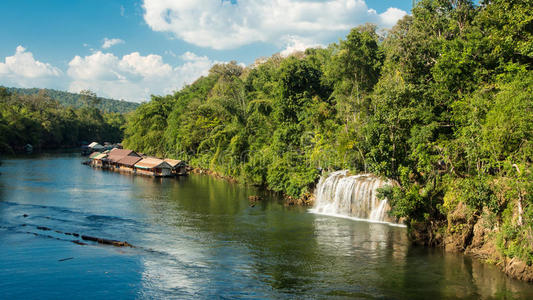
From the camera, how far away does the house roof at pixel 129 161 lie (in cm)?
6161

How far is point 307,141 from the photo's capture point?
137 feet

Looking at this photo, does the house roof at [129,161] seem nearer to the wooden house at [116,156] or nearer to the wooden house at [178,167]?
the wooden house at [116,156]

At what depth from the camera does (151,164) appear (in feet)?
190

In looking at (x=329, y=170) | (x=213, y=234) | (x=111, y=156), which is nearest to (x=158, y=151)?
(x=111, y=156)

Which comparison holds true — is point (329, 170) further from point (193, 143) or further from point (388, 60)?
point (193, 143)

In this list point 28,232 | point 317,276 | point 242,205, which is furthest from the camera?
point 242,205

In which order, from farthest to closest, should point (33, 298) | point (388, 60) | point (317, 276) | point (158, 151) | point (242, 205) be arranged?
1. point (158, 151)
2. point (242, 205)
3. point (388, 60)
4. point (317, 276)
5. point (33, 298)

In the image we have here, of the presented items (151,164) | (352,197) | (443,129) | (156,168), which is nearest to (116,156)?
(151,164)

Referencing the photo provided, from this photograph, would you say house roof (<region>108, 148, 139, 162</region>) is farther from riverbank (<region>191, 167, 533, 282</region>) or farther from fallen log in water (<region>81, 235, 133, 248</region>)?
riverbank (<region>191, 167, 533, 282</region>)

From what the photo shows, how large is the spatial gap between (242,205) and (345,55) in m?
19.1

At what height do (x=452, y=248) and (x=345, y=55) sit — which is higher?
(x=345, y=55)

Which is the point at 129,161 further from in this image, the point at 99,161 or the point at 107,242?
the point at 107,242

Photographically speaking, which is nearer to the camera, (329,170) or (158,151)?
(329,170)

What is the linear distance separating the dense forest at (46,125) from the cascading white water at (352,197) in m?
74.9
